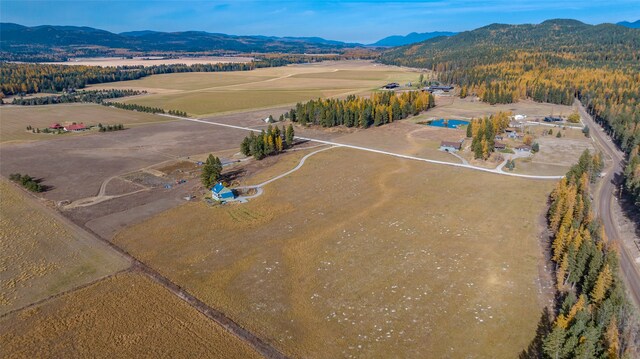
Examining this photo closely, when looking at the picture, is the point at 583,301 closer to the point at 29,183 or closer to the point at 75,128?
the point at 29,183

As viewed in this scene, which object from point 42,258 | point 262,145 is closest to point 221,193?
point 42,258

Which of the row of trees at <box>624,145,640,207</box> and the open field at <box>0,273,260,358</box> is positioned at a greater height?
the row of trees at <box>624,145,640,207</box>

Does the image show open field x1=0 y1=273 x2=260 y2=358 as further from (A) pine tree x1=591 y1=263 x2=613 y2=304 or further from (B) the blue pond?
(B) the blue pond

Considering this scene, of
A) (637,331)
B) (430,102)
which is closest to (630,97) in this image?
(430,102)

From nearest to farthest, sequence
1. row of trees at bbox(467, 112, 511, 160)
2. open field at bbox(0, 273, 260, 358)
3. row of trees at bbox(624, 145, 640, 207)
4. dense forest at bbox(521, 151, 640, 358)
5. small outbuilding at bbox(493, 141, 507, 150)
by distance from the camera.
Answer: dense forest at bbox(521, 151, 640, 358) → open field at bbox(0, 273, 260, 358) → row of trees at bbox(624, 145, 640, 207) → row of trees at bbox(467, 112, 511, 160) → small outbuilding at bbox(493, 141, 507, 150)

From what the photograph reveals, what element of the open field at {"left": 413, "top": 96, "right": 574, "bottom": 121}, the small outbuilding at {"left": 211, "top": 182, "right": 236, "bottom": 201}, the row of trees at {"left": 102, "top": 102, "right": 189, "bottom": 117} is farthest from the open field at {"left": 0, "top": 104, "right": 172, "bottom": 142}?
the open field at {"left": 413, "top": 96, "right": 574, "bottom": 121}

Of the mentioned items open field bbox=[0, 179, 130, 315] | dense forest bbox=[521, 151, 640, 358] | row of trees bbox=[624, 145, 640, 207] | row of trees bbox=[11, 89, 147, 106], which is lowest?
open field bbox=[0, 179, 130, 315]

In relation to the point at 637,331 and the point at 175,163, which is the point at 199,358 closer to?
the point at 637,331

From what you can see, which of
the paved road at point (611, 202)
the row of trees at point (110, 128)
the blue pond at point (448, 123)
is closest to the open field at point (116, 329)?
the paved road at point (611, 202)
